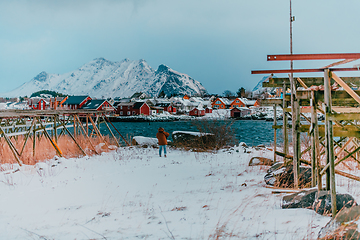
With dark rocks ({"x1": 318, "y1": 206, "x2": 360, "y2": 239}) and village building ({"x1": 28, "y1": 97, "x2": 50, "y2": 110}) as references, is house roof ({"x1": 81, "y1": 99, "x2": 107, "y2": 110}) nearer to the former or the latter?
village building ({"x1": 28, "y1": 97, "x2": 50, "y2": 110})

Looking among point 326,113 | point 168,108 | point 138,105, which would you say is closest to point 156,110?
point 168,108

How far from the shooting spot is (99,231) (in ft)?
15.3

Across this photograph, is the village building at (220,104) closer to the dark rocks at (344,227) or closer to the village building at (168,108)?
the village building at (168,108)

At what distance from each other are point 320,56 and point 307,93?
1345mm

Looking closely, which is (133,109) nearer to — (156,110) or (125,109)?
(125,109)

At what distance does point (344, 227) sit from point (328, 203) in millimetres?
1148

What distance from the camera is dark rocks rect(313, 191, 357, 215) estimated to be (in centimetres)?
441

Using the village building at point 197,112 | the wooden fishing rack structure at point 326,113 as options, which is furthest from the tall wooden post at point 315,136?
the village building at point 197,112

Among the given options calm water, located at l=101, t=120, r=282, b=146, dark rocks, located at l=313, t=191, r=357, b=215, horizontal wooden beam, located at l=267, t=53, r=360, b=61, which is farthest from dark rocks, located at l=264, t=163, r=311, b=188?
calm water, located at l=101, t=120, r=282, b=146

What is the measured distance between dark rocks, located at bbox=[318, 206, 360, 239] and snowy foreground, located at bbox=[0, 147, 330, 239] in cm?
31

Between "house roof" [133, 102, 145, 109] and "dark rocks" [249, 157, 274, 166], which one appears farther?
"house roof" [133, 102, 145, 109]

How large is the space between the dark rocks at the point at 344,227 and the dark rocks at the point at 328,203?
0.63 m

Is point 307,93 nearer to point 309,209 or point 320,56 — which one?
point 320,56

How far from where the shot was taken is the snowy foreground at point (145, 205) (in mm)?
4410
